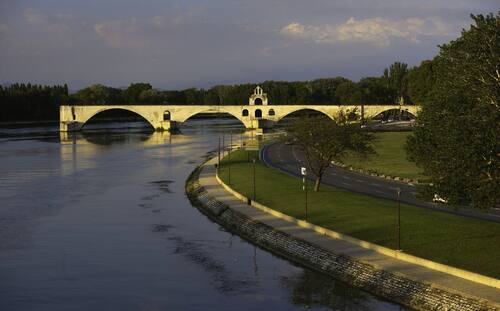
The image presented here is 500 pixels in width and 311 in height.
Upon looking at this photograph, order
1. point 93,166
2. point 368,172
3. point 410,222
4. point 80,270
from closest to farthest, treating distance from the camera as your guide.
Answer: point 80,270
point 410,222
point 368,172
point 93,166

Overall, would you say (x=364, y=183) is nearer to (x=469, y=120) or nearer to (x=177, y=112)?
(x=469, y=120)

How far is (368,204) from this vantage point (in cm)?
4506

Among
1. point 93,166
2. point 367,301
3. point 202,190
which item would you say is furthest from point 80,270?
point 93,166

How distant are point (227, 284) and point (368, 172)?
3843 centimetres

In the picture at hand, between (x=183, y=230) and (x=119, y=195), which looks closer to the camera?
(x=183, y=230)

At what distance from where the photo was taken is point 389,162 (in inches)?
3012

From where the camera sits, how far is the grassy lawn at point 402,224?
31.0 m

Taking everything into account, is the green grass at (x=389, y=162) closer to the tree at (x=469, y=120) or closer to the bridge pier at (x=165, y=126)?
the tree at (x=469, y=120)

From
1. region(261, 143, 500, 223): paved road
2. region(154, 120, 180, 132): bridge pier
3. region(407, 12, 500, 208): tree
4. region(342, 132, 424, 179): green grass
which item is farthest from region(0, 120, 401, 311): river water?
region(154, 120, 180, 132): bridge pier

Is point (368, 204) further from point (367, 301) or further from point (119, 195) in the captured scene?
point (119, 195)

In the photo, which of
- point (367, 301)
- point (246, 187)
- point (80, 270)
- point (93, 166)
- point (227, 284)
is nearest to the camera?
point (367, 301)

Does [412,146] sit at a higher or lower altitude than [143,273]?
higher

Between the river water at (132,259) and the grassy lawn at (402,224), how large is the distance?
161 inches

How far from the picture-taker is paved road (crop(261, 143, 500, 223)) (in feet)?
141
